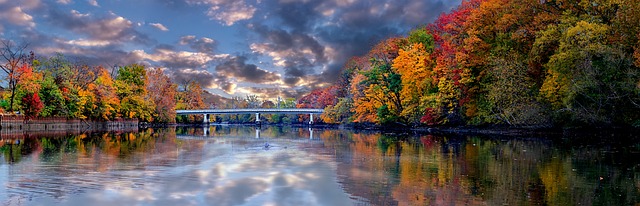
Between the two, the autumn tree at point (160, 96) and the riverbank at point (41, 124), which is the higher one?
the autumn tree at point (160, 96)

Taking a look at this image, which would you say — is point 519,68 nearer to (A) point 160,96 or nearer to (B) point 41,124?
(B) point 41,124

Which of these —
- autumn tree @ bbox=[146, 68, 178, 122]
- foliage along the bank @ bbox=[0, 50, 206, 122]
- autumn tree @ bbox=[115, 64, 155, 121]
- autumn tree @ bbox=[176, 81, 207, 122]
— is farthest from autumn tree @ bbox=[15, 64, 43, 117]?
autumn tree @ bbox=[176, 81, 207, 122]

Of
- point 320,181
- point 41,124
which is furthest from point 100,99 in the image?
point 320,181

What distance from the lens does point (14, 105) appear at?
60.2 metres

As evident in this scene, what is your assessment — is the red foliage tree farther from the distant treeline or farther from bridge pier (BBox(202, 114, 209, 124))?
bridge pier (BBox(202, 114, 209, 124))

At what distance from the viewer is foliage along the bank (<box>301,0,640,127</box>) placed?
112 ft

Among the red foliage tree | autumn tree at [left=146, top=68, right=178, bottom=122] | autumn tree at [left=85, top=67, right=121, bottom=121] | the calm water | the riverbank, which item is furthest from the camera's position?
autumn tree at [left=146, top=68, right=178, bottom=122]

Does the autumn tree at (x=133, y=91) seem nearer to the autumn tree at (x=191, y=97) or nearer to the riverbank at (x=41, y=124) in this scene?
the riverbank at (x=41, y=124)

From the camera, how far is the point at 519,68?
143 feet

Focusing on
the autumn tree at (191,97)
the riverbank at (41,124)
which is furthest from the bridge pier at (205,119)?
the riverbank at (41,124)

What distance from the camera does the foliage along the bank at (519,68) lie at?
3428cm

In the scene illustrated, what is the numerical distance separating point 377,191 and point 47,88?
64395 mm

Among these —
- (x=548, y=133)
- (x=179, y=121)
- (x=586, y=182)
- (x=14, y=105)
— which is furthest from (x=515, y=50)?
(x=179, y=121)

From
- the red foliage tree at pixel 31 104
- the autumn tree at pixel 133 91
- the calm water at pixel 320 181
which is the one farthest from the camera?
the autumn tree at pixel 133 91
